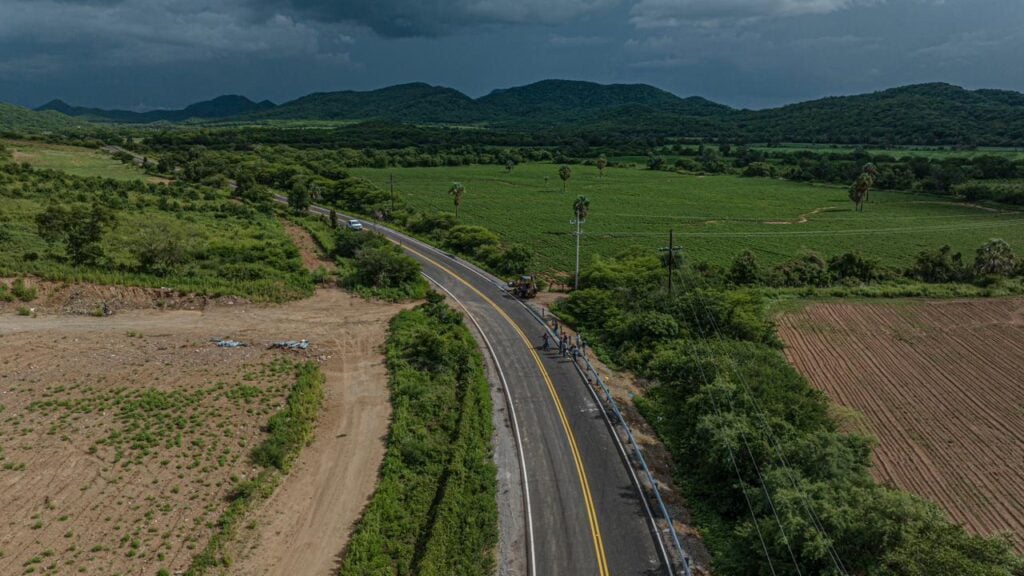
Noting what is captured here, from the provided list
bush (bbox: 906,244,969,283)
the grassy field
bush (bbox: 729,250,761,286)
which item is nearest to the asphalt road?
bush (bbox: 729,250,761,286)

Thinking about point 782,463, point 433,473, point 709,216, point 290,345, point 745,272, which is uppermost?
point 709,216

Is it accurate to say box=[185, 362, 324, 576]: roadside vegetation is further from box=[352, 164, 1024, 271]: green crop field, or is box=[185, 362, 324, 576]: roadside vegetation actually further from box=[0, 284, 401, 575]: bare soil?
box=[352, 164, 1024, 271]: green crop field

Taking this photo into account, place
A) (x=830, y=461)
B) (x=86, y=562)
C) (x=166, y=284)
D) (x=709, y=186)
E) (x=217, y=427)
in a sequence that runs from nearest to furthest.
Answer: (x=86, y=562), (x=830, y=461), (x=217, y=427), (x=166, y=284), (x=709, y=186)

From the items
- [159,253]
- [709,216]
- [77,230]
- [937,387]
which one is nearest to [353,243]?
[159,253]

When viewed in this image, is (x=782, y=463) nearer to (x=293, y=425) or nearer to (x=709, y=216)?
(x=293, y=425)

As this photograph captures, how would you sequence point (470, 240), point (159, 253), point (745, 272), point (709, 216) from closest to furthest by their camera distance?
1. point (159, 253)
2. point (745, 272)
3. point (470, 240)
4. point (709, 216)

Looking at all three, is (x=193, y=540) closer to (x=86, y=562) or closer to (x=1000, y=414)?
(x=86, y=562)

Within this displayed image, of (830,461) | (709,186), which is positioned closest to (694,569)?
(830,461)
